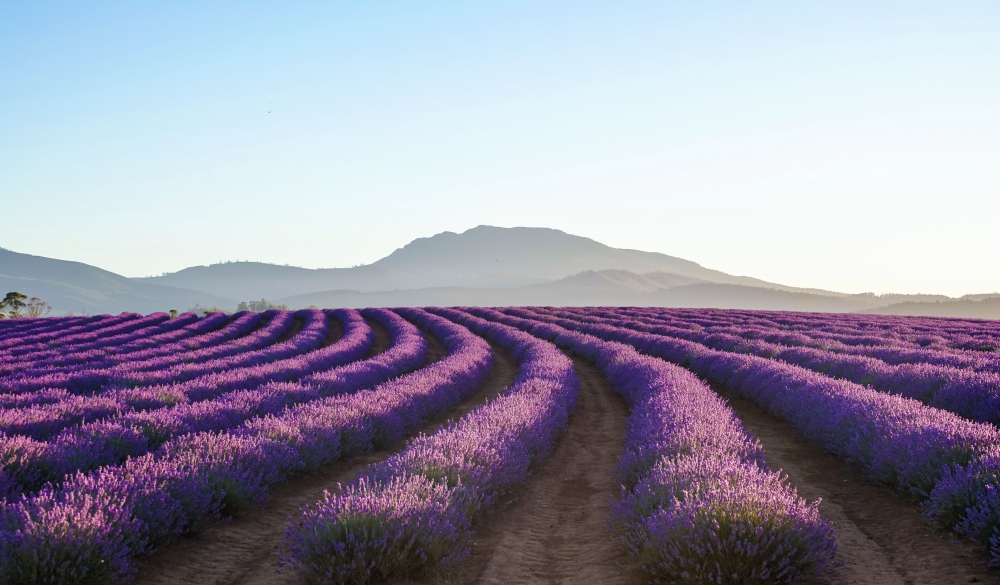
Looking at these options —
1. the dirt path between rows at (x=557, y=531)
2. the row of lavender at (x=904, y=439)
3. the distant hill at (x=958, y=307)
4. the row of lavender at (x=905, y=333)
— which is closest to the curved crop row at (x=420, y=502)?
the dirt path between rows at (x=557, y=531)

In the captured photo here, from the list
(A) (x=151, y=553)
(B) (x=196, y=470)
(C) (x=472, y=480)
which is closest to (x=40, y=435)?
(B) (x=196, y=470)

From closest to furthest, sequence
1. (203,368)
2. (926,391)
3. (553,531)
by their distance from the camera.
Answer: (553,531), (926,391), (203,368)

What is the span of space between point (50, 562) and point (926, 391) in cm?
939

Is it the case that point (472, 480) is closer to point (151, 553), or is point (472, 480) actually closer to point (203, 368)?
point (151, 553)

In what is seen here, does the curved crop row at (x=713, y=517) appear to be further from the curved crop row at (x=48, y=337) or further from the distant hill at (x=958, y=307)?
the distant hill at (x=958, y=307)

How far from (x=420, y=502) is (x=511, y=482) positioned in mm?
1831

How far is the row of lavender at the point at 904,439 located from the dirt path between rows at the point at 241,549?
424cm

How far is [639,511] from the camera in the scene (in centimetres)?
439

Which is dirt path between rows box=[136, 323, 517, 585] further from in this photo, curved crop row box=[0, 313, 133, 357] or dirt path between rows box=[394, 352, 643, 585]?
curved crop row box=[0, 313, 133, 357]

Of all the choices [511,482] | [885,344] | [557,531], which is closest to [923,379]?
[511,482]

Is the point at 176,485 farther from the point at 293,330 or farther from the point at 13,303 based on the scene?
the point at 13,303

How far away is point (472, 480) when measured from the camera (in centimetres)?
511

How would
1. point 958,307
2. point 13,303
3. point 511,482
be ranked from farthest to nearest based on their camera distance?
1. point 958,307
2. point 13,303
3. point 511,482

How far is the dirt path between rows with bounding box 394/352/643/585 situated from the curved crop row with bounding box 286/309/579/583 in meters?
0.15
